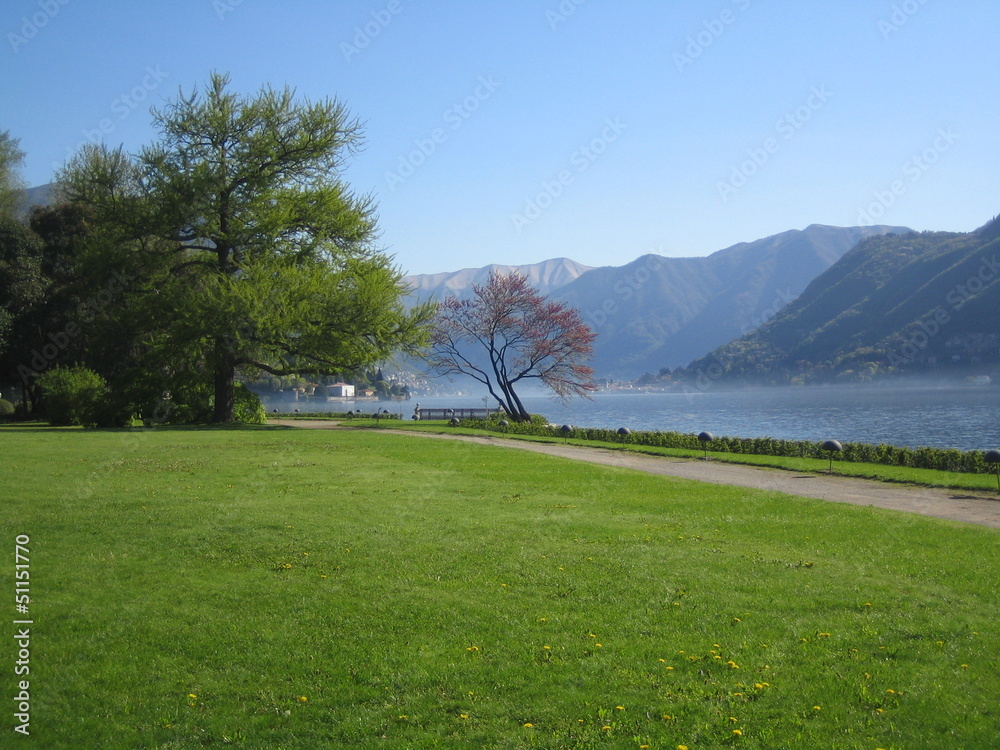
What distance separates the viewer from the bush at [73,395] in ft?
117

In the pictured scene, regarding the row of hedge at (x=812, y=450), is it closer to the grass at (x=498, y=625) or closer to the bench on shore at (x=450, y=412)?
the grass at (x=498, y=625)

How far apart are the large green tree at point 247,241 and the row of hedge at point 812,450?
9777 millimetres

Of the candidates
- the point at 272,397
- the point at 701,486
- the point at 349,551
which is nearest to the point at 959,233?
the point at 272,397

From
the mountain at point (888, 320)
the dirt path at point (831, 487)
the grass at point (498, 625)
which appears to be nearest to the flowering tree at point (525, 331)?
the dirt path at point (831, 487)

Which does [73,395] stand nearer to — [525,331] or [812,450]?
[525,331]

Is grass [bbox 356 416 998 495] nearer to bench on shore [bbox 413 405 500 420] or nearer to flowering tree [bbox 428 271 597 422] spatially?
flowering tree [bbox 428 271 597 422]

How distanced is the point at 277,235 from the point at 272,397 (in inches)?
5635

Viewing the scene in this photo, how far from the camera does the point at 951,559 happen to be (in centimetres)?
977

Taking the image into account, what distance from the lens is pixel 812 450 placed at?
24.4 m

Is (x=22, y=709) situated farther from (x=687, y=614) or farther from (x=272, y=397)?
(x=272, y=397)

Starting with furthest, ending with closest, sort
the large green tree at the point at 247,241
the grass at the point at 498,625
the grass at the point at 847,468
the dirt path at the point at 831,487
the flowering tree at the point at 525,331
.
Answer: the flowering tree at the point at 525,331 < the large green tree at the point at 247,241 < the grass at the point at 847,468 < the dirt path at the point at 831,487 < the grass at the point at 498,625

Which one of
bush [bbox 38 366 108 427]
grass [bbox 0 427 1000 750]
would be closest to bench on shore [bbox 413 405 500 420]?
bush [bbox 38 366 108 427]

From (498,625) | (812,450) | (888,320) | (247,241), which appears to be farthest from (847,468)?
(888,320)

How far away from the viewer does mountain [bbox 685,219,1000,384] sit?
4257 inches
